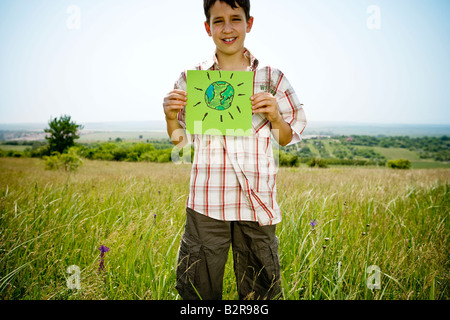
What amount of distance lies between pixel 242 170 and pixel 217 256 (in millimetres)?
540

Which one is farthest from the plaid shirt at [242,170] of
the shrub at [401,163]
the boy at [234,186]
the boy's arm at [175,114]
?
the shrub at [401,163]

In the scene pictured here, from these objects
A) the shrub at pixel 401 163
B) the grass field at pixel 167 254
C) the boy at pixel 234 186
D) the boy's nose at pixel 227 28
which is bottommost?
the shrub at pixel 401 163

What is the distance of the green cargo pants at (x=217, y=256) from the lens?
1574 mm

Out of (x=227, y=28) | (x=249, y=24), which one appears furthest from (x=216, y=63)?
(x=249, y=24)

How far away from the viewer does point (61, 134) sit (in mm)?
28734

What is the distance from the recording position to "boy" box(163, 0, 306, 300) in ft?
5.12

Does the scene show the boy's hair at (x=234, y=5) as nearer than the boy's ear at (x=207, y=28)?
Yes

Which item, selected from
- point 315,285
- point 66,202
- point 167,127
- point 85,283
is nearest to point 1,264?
point 85,283

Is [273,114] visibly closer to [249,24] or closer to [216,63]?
[216,63]

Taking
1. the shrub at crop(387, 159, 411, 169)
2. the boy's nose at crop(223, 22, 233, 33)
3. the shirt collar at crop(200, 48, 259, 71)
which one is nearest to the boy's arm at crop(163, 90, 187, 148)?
the shirt collar at crop(200, 48, 259, 71)

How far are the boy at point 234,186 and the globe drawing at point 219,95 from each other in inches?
6.0

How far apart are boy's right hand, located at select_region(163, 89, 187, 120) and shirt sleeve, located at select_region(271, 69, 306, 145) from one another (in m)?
0.58

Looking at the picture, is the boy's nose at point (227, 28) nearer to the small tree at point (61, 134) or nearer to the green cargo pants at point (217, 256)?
the green cargo pants at point (217, 256)
